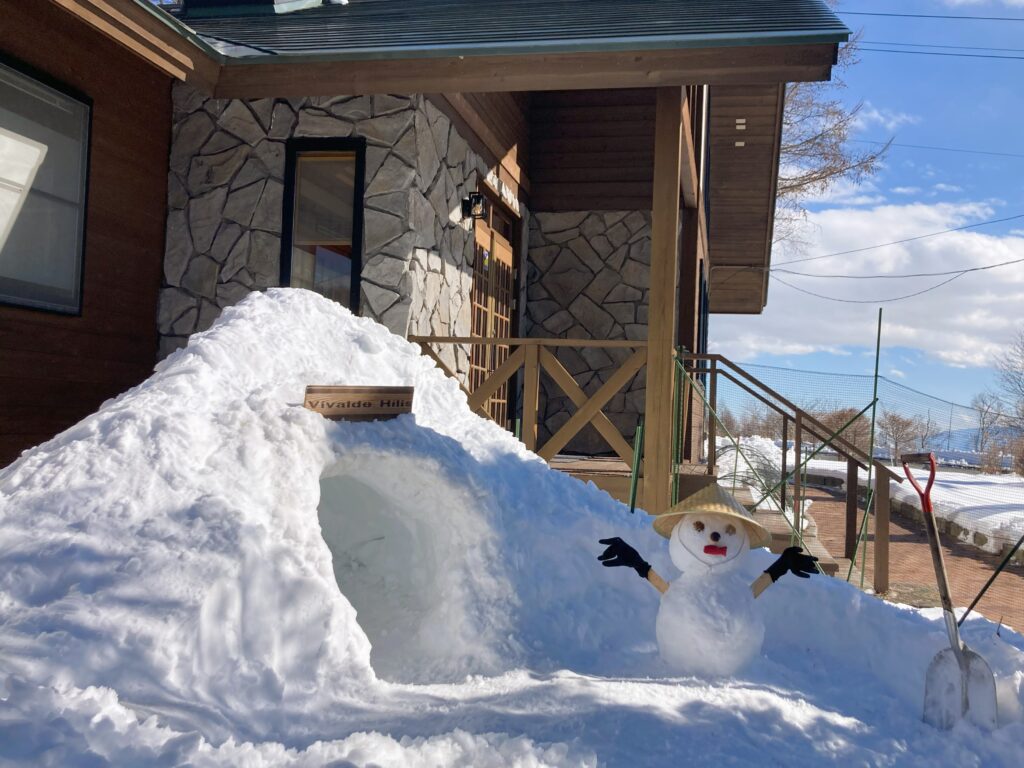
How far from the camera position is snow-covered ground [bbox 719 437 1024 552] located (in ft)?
36.2

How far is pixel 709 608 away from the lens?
408 centimetres

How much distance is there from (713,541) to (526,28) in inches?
187

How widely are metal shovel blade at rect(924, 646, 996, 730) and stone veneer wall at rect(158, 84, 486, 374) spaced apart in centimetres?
474

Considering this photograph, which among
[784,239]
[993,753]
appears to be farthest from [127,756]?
[784,239]

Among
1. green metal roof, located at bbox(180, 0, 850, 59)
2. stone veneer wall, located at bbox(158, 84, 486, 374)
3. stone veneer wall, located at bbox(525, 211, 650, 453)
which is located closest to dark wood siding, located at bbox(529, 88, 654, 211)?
stone veneer wall, located at bbox(525, 211, 650, 453)

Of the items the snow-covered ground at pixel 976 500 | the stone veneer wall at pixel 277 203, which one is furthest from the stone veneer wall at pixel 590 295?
the stone veneer wall at pixel 277 203

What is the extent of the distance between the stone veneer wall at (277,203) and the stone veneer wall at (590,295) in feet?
9.14

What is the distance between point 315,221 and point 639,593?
4.56m

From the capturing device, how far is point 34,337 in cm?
636

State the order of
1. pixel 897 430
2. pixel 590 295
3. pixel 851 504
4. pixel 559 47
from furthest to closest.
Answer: pixel 897 430 → pixel 590 295 → pixel 851 504 → pixel 559 47

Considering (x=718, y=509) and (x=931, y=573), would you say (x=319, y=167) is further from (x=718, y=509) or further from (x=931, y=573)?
(x=931, y=573)

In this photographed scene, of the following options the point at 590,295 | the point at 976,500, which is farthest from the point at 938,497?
the point at 590,295

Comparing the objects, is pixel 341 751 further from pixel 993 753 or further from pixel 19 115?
pixel 19 115

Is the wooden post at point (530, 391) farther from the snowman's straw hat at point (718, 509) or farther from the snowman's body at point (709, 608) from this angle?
the snowman's body at point (709, 608)
